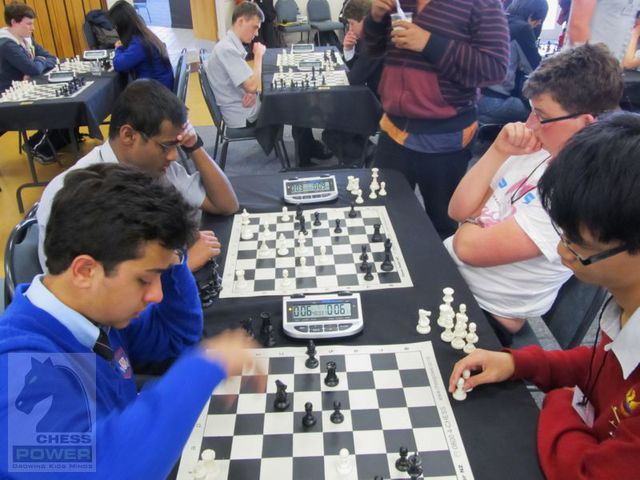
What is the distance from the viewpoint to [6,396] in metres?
0.79

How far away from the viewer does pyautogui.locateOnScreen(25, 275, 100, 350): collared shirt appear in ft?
3.13

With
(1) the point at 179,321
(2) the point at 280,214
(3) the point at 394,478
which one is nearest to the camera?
(3) the point at 394,478

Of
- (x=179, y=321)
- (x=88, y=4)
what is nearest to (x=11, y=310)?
(x=179, y=321)

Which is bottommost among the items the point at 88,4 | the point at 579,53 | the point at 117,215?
the point at 88,4

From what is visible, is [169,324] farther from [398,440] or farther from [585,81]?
[585,81]

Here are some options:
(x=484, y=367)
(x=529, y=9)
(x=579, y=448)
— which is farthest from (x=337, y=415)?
(x=529, y=9)

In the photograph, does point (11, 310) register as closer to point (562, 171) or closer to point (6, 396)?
point (6, 396)

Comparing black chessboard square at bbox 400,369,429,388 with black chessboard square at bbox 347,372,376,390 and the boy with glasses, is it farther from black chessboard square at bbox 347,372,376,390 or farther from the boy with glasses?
the boy with glasses

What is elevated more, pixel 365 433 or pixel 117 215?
pixel 117 215

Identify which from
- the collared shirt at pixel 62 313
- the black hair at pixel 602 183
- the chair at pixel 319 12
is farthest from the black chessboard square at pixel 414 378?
the chair at pixel 319 12

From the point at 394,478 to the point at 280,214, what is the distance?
1174 millimetres

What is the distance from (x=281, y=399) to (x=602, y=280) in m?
0.69

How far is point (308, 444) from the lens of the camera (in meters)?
1.00

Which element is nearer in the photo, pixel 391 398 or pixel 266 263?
pixel 391 398
